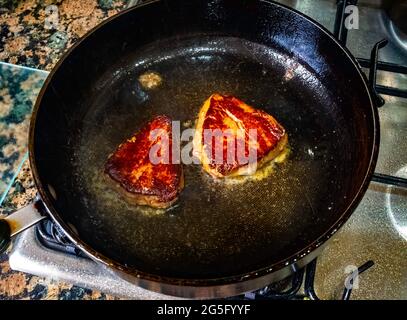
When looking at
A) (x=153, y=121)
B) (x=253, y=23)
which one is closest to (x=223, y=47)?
(x=253, y=23)

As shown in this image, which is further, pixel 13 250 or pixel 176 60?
pixel 176 60

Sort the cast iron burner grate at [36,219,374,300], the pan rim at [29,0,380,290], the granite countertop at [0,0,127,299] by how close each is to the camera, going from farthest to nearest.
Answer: the granite countertop at [0,0,127,299] < the cast iron burner grate at [36,219,374,300] < the pan rim at [29,0,380,290]

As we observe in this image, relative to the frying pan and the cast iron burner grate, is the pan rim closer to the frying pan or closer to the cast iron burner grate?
the frying pan

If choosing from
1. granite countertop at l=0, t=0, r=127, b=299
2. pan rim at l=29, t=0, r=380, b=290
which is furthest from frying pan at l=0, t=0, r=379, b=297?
granite countertop at l=0, t=0, r=127, b=299

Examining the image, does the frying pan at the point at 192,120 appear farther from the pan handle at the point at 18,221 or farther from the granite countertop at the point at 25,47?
the granite countertop at the point at 25,47

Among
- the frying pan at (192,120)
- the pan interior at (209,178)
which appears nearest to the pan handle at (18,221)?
the frying pan at (192,120)
